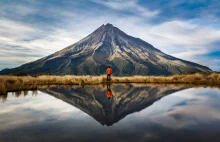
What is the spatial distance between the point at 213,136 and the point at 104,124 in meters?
3.37

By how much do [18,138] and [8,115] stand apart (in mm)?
3673

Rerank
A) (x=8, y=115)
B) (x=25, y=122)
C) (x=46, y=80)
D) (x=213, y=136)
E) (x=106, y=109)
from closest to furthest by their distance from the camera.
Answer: (x=213, y=136), (x=25, y=122), (x=8, y=115), (x=106, y=109), (x=46, y=80)

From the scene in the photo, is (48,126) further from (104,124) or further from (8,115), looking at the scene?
(8,115)

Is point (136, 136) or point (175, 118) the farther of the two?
point (175, 118)

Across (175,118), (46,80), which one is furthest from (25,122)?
(46,80)

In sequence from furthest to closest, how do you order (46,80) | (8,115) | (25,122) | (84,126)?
(46,80) < (8,115) < (25,122) < (84,126)

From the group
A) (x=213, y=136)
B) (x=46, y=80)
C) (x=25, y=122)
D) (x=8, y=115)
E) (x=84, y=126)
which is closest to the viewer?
(x=213, y=136)

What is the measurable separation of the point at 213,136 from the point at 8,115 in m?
7.58

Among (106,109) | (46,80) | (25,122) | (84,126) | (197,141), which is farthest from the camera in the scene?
(46,80)

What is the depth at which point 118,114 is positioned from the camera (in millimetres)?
9727

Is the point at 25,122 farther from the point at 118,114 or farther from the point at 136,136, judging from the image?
the point at 136,136

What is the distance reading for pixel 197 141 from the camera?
596 cm

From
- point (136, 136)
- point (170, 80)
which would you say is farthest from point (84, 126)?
point (170, 80)

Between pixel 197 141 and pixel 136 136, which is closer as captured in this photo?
pixel 197 141
